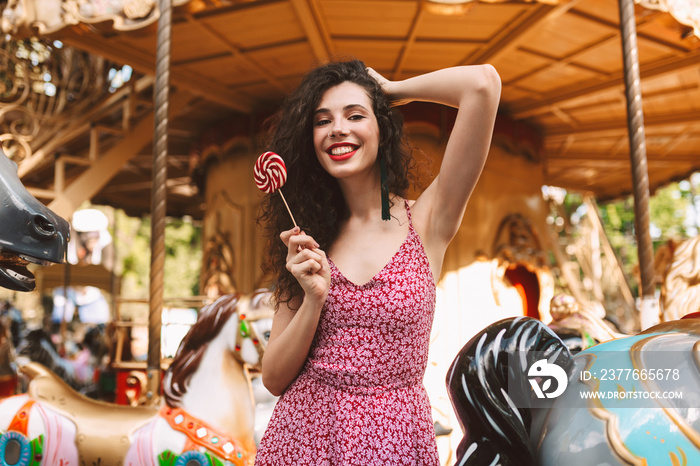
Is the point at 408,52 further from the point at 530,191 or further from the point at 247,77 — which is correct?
the point at 530,191

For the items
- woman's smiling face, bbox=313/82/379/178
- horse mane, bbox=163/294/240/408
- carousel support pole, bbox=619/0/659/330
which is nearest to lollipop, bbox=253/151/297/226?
woman's smiling face, bbox=313/82/379/178

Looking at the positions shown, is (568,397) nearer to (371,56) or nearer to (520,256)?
(371,56)

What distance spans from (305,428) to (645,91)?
7.51 metres

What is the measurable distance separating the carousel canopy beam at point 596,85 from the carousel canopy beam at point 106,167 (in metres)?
4.33

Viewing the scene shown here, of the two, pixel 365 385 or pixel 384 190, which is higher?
pixel 384 190

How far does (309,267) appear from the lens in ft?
4.51

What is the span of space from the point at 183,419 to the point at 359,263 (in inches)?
87.6

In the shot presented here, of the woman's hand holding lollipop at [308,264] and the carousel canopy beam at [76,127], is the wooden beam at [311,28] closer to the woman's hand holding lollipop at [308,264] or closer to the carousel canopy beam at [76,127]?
the carousel canopy beam at [76,127]

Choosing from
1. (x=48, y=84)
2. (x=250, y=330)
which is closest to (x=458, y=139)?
(x=250, y=330)

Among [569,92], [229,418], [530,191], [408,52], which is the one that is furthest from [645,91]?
[229,418]

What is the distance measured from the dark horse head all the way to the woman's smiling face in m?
1.01

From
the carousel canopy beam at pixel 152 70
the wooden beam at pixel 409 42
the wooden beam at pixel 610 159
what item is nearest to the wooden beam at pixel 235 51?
the carousel canopy beam at pixel 152 70

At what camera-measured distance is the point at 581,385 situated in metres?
1.40

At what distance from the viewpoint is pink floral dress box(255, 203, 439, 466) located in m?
1.37
